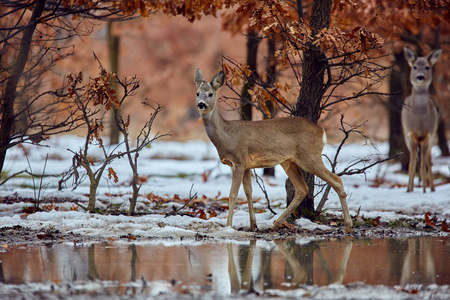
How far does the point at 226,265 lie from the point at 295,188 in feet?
10.5

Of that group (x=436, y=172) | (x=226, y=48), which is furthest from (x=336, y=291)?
(x=226, y=48)

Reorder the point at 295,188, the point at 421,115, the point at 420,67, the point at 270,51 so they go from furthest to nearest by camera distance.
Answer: the point at 270,51, the point at 421,115, the point at 420,67, the point at 295,188

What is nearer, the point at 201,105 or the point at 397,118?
the point at 201,105

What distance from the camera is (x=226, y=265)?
572 centimetres

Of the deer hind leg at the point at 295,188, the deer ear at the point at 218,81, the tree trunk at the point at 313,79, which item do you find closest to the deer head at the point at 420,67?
the tree trunk at the point at 313,79

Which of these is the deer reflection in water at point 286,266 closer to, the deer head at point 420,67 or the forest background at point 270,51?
the forest background at point 270,51

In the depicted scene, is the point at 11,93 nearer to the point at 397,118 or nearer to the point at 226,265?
the point at 226,265

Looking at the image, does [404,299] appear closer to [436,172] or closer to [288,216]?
[288,216]

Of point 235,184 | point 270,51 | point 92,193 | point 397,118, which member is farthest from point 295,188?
point 397,118

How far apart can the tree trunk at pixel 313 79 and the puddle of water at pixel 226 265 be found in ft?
6.12

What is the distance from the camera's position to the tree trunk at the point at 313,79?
29.1 ft

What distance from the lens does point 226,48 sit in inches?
1540

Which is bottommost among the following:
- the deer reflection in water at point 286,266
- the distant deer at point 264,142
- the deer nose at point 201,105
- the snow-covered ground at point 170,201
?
the deer reflection in water at point 286,266

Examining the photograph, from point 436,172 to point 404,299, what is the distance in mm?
14619
